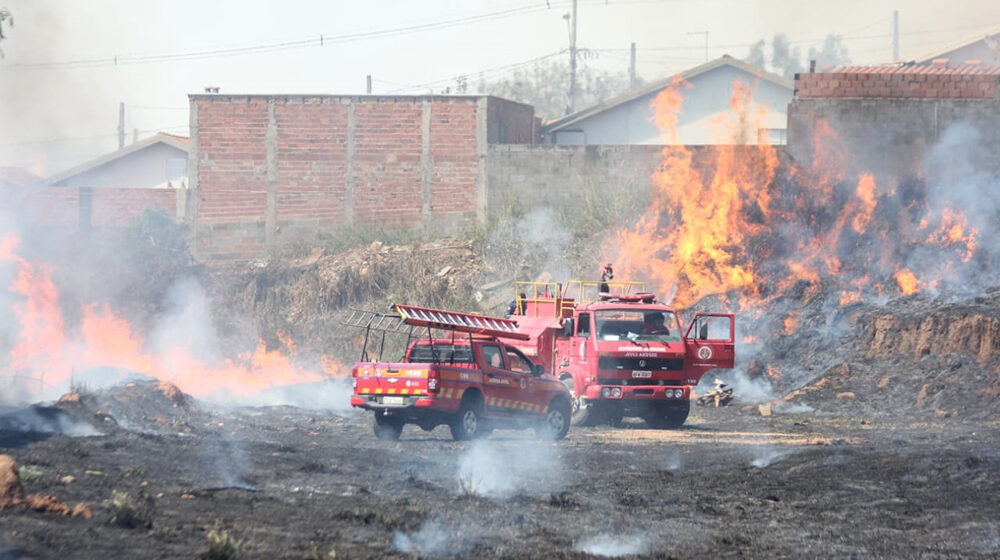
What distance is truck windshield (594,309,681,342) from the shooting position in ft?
70.8

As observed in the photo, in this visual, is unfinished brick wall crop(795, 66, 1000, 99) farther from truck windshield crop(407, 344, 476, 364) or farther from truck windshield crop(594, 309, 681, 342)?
truck windshield crop(407, 344, 476, 364)

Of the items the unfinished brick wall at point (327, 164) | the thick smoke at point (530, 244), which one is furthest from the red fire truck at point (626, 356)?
the unfinished brick wall at point (327, 164)

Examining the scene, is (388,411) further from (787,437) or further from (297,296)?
(297,296)

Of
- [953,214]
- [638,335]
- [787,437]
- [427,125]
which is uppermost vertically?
[427,125]

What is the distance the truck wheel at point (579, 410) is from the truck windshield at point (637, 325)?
127 centimetres

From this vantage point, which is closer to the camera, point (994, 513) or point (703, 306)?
point (994, 513)

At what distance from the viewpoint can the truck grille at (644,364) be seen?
21.2 meters

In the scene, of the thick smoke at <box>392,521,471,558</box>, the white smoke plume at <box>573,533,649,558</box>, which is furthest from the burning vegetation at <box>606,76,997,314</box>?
the thick smoke at <box>392,521,471,558</box>

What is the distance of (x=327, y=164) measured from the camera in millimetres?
37906

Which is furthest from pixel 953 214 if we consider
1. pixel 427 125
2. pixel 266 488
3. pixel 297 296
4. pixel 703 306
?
pixel 266 488

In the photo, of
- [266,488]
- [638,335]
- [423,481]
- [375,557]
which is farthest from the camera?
[638,335]

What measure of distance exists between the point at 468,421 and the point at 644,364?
14.7 feet

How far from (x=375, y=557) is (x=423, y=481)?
437cm

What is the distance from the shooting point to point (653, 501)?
12422 mm
